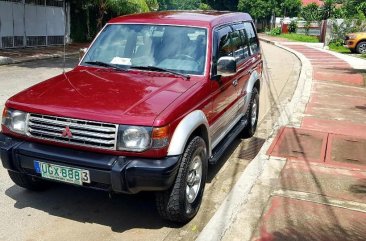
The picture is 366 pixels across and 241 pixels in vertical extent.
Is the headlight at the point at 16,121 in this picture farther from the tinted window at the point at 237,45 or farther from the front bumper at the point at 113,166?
the tinted window at the point at 237,45

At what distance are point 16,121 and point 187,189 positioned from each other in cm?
172

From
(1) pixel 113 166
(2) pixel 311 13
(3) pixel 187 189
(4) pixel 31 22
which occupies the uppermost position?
(2) pixel 311 13

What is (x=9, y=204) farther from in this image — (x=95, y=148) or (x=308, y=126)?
(x=308, y=126)

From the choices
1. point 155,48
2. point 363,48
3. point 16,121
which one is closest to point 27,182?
point 16,121

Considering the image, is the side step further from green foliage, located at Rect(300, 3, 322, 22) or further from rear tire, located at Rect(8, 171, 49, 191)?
green foliage, located at Rect(300, 3, 322, 22)

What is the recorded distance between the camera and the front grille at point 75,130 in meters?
3.48

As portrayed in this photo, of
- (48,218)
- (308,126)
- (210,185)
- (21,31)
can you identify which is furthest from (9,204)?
(21,31)

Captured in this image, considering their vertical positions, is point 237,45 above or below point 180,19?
below

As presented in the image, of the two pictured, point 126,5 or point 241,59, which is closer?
point 241,59

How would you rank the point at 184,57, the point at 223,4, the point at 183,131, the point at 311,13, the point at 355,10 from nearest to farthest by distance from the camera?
the point at 183,131
the point at 184,57
the point at 355,10
the point at 311,13
the point at 223,4

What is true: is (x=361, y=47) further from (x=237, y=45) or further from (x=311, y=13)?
(x=311, y=13)

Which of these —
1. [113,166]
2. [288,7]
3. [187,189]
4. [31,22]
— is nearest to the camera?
[113,166]

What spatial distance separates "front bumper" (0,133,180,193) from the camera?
3408 millimetres

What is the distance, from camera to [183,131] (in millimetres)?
3688
